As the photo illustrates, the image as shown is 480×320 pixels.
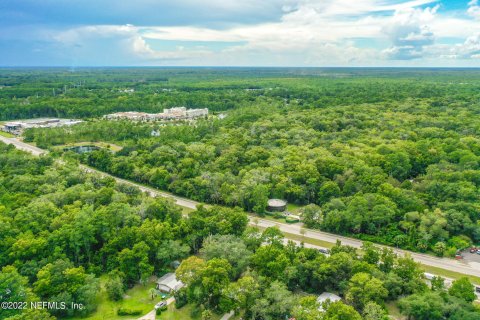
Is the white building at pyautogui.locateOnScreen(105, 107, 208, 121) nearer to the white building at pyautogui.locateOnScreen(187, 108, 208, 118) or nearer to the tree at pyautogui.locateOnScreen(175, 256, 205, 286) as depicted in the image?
the white building at pyautogui.locateOnScreen(187, 108, 208, 118)

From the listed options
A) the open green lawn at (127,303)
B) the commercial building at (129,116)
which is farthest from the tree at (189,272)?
the commercial building at (129,116)

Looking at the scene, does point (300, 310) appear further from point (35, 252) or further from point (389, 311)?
point (35, 252)

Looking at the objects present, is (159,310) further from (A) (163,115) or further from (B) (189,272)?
(A) (163,115)

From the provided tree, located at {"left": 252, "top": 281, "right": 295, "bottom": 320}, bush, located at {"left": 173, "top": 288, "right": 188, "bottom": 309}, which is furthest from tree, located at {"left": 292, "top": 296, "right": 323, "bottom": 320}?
bush, located at {"left": 173, "top": 288, "right": 188, "bottom": 309}

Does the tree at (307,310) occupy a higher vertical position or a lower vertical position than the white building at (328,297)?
higher

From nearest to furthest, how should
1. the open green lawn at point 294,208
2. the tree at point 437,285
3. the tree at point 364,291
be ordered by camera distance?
the tree at point 364,291, the tree at point 437,285, the open green lawn at point 294,208

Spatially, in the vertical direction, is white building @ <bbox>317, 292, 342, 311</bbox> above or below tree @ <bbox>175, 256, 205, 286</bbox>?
below

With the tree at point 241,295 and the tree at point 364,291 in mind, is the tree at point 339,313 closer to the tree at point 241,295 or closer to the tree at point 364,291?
the tree at point 364,291
